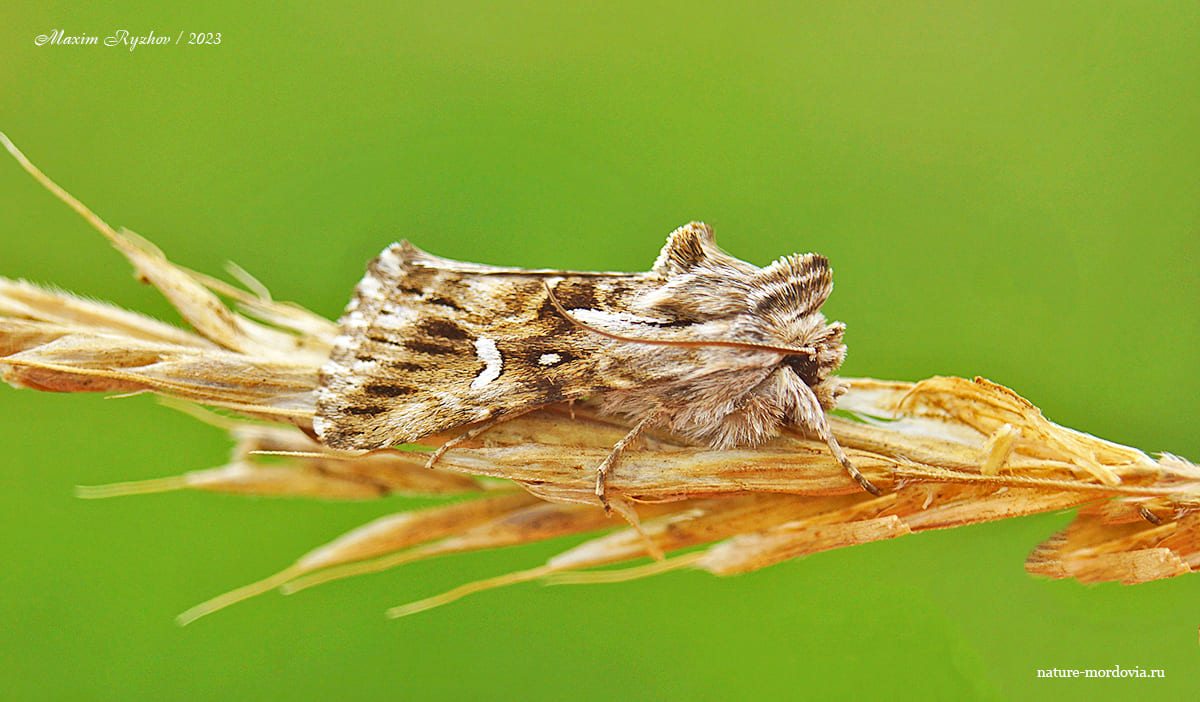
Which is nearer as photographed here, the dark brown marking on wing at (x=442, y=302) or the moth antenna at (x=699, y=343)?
the moth antenna at (x=699, y=343)

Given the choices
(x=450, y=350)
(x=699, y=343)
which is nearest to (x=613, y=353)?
(x=699, y=343)

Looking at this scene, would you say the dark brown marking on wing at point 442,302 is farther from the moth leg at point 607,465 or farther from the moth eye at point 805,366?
the moth eye at point 805,366

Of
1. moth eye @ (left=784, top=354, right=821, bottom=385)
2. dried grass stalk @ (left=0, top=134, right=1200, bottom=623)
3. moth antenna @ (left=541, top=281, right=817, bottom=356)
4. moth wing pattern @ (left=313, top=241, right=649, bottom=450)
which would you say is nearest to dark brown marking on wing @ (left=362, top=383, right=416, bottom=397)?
moth wing pattern @ (left=313, top=241, right=649, bottom=450)

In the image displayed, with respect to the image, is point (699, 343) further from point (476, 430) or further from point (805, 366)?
point (476, 430)

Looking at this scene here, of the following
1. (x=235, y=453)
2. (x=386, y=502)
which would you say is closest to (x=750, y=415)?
(x=235, y=453)

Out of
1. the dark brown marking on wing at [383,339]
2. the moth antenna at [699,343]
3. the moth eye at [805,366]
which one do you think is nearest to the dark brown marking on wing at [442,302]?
the dark brown marking on wing at [383,339]

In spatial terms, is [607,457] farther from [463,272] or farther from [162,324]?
[162,324]

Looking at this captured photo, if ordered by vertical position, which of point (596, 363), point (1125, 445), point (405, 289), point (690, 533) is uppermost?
point (405, 289)
